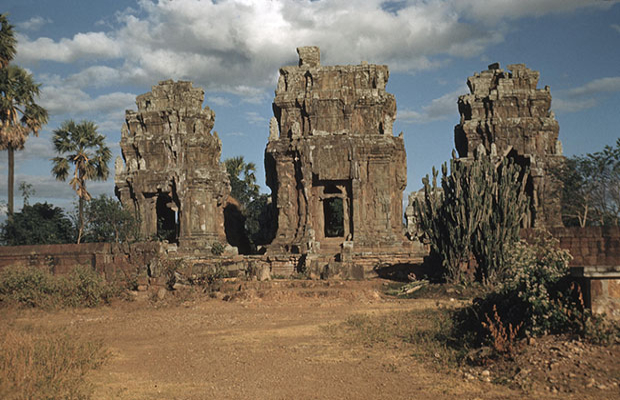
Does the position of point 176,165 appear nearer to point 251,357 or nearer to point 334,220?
point 334,220

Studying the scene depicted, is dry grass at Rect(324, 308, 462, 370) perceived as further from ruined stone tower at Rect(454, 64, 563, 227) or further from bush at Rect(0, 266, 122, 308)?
ruined stone tower at Rect(454, 64, 563, 227)

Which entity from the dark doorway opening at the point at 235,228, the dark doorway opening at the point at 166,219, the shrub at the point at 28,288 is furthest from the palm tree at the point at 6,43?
the shrub at the point at 28,288

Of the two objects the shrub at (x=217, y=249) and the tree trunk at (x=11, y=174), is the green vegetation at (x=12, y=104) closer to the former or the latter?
the tree trunk at (x=11, y=174)

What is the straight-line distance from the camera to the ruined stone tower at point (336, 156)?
Answer: 85.2 feet

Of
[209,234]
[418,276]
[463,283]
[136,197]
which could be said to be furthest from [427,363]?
[136,197]

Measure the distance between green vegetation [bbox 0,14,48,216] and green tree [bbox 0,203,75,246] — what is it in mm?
742

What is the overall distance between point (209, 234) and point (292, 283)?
10873 millimetres

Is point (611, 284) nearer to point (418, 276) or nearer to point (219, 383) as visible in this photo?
point (219, 383)

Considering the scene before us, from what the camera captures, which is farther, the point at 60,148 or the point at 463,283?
the point at 60,148

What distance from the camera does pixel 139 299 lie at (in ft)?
47.1

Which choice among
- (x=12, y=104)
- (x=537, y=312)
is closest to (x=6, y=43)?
(x=12, y=104)

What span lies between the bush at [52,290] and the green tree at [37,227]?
1411 cm

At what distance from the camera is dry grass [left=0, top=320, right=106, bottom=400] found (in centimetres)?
640

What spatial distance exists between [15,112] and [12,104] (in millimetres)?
395
